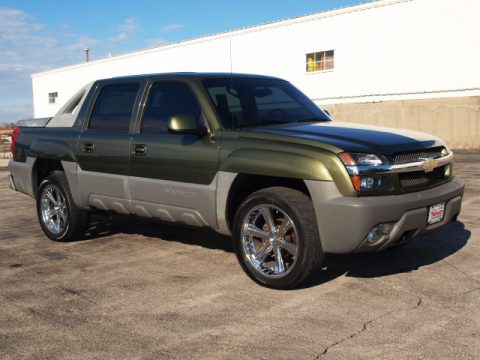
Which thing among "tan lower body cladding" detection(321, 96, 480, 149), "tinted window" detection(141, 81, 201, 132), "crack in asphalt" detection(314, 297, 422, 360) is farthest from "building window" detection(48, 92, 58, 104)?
"crack in asphalt" detection(314, 297, 422, 360)

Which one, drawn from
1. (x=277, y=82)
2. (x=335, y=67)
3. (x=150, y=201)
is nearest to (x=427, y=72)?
(x=335, y=67)

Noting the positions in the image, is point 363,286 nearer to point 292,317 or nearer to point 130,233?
point 292,317

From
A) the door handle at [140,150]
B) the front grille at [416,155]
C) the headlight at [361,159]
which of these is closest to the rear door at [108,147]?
the door handle at [140,150]

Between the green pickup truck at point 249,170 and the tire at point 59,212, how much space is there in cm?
2

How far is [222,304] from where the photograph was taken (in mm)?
4285

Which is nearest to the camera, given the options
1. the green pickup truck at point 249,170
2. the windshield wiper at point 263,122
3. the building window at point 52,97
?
the green pickup truck at point 249,170

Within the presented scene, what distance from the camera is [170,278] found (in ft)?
16.4

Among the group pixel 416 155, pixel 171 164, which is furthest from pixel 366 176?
pixel 171 164

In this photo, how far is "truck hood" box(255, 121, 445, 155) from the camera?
4.36m

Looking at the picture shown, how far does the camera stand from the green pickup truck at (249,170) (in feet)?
14.1

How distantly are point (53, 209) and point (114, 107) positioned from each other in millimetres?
1530

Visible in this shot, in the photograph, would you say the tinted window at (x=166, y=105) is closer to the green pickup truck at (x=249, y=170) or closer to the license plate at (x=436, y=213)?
the green pickup truck at (x=249, y=170)

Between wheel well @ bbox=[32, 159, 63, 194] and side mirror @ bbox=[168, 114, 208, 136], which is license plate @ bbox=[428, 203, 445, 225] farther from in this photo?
wheel well @ bbox=[32, 159, 63, 194]

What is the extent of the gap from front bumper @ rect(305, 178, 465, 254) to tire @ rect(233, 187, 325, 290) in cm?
12
